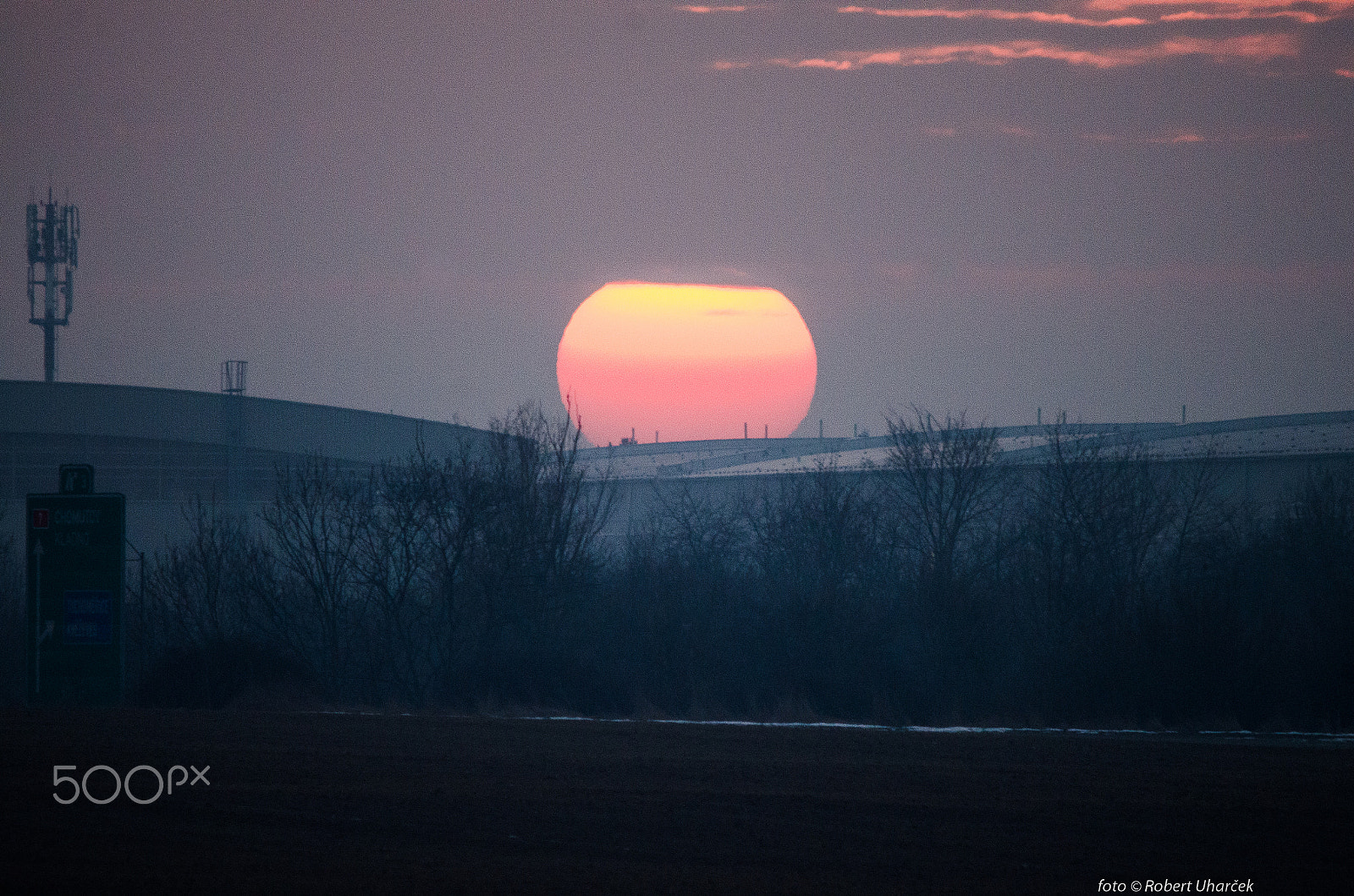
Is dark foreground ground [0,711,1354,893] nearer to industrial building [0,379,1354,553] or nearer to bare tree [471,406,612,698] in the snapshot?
bare tree [471,406,612,698]

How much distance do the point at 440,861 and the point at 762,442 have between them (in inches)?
2259

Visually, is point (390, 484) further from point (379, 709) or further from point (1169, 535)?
point (1169, 535)

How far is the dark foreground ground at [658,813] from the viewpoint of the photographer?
8977mm

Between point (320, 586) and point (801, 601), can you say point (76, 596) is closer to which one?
point (320, 586)

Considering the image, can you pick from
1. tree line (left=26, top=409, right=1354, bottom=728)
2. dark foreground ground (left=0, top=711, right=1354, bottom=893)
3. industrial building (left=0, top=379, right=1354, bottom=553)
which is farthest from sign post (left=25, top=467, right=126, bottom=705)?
industrial building (left=0, top=379, right=1354, bottom=553)

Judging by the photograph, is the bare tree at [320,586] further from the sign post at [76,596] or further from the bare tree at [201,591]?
the sign post at [76,596]

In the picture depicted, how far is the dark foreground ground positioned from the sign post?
13.6 ft

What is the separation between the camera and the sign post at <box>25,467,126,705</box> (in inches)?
773

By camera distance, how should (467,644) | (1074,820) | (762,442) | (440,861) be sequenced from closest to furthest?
(440,861) → (1074,820) → (467,644) → (762,442)

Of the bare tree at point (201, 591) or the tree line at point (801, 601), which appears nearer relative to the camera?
the tree line at point (801, 601)

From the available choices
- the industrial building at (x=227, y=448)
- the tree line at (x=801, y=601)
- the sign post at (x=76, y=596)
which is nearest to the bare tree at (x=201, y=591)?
the tree line at (x=801, y=601)

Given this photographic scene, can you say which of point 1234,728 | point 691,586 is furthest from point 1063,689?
point 691,586

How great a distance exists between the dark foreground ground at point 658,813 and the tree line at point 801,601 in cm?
649

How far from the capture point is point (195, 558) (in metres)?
29.9
